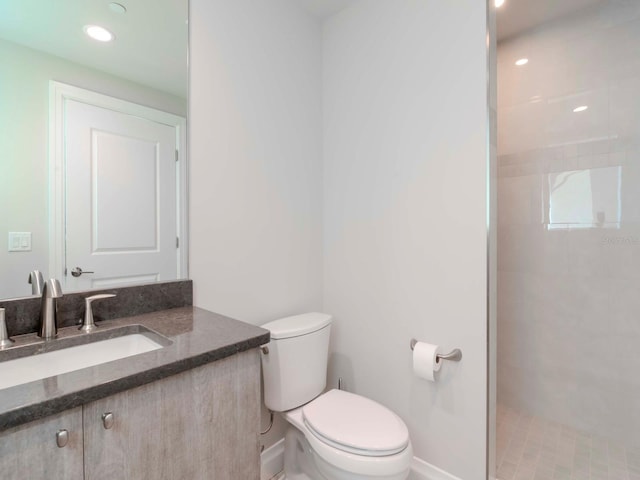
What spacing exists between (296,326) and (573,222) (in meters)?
1.74

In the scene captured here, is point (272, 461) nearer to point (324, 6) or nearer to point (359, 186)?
point (359, 186)

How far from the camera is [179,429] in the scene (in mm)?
840

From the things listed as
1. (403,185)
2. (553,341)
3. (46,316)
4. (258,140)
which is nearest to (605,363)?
(553,341)

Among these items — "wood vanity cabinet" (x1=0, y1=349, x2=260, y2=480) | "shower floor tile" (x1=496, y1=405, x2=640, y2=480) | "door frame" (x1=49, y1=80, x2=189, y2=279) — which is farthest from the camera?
"shower floor tile" (x1=496, y1=405, x2=640, y2=480)

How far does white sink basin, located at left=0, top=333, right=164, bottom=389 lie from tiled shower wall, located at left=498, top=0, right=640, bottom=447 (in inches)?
85.4

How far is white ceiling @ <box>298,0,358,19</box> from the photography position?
1.82 metres

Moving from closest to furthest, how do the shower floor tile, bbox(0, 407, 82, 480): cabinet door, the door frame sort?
bbox(0, 407, 82, 480): cabinet door → the door frame → the shower floor tile

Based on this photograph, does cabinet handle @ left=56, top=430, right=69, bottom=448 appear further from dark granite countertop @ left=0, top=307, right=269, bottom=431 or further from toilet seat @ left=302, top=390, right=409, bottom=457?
toilet seat @ left=302, top=390, right=409, bottom=457

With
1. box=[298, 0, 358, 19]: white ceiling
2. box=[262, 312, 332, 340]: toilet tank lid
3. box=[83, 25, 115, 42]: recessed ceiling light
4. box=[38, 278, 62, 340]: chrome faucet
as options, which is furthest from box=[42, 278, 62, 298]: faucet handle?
box=[298, 0, 358, 19]: white ceiling

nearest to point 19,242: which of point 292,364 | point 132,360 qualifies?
point 132,360

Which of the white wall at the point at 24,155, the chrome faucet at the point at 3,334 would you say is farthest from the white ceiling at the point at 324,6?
the chrome faucet at the point at 3,334

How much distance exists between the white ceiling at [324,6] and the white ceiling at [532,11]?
861mm

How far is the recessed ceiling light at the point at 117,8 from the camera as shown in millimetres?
1234

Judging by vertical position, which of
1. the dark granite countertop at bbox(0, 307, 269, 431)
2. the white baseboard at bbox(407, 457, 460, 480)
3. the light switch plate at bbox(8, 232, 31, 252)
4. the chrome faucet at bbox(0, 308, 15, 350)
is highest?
the light switch plate at bbox(8, 232, 31, 252)
